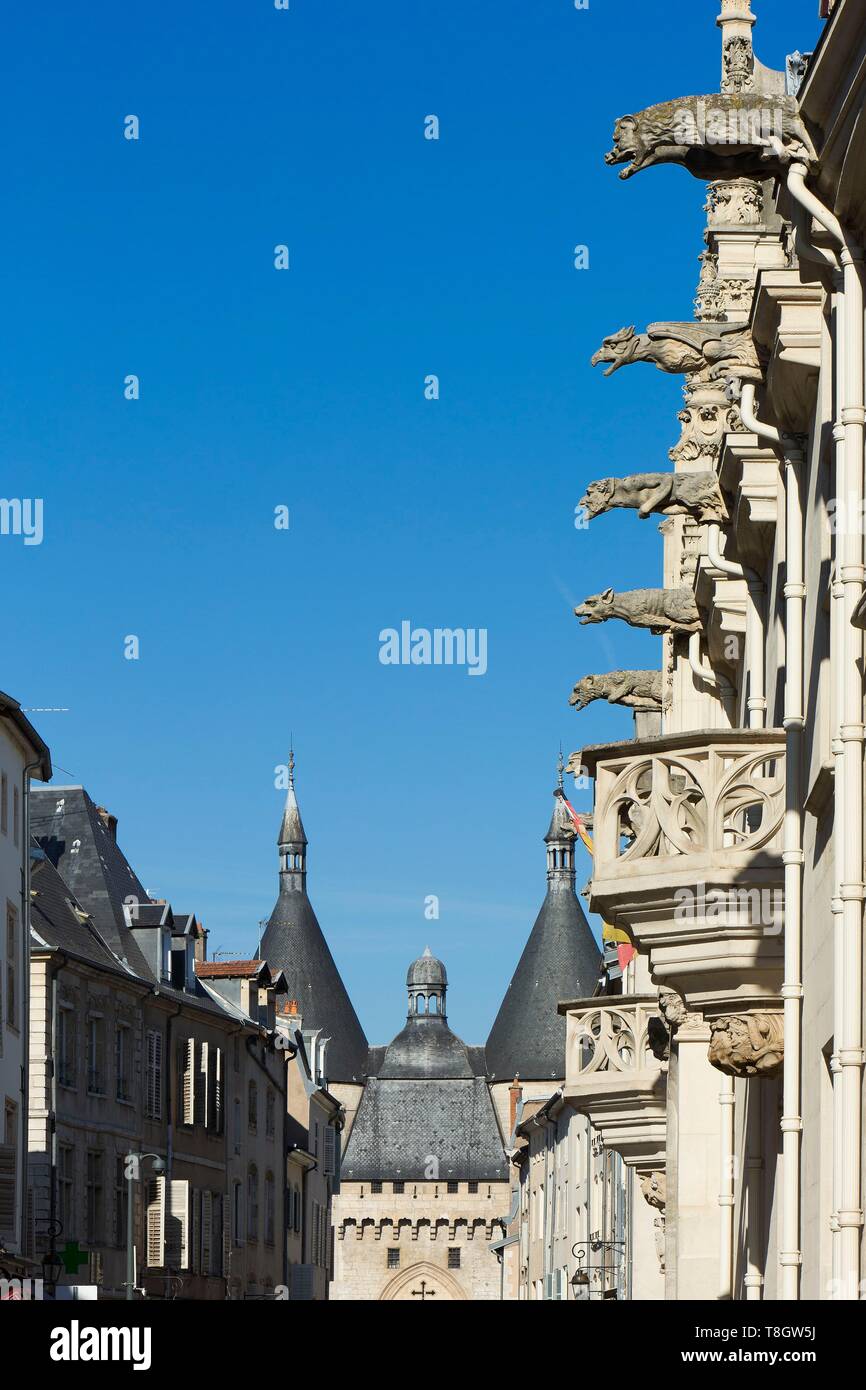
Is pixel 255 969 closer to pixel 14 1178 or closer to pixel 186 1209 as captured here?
pixel 186 1209

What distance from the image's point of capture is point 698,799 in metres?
12.7

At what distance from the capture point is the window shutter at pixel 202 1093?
58.6 metres

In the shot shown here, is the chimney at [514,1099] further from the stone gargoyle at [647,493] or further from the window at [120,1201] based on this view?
the stone gargoyle at [647,493]

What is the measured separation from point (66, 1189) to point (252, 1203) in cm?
1635

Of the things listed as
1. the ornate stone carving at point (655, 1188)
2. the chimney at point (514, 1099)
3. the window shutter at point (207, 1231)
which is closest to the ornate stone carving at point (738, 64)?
the ornate stone carving at point (655, 1188)

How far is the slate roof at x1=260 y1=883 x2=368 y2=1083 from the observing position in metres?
145

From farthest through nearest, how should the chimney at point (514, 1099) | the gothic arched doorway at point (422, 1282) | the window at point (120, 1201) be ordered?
the chimney at point (514, 1099)
the gothic arched doorway at point (422, 1282)
the window at point (120, 1201)

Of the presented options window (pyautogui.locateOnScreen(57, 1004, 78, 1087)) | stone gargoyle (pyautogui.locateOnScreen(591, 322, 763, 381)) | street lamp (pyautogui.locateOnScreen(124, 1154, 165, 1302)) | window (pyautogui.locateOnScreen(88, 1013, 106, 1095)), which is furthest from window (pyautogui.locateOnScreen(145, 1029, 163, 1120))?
stone gargoyle (pyautogui.locateOnScreen(591, 322, 763, 381))

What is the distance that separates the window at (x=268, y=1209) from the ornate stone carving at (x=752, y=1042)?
54.8 metres

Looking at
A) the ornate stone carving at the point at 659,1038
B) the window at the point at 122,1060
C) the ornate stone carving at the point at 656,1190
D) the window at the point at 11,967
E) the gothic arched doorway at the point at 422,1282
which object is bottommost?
the gothic arched doorway at the point at 422,1282

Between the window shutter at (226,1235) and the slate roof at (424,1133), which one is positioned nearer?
the window shutter at (226,1235)

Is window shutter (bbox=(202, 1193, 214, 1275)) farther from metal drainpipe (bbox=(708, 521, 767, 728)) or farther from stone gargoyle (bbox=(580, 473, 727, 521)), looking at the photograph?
metal drainpipe (bbox=(708, 521, 767, 728))

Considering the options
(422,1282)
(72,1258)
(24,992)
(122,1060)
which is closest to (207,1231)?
(122,1060)

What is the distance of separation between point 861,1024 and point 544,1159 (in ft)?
235
